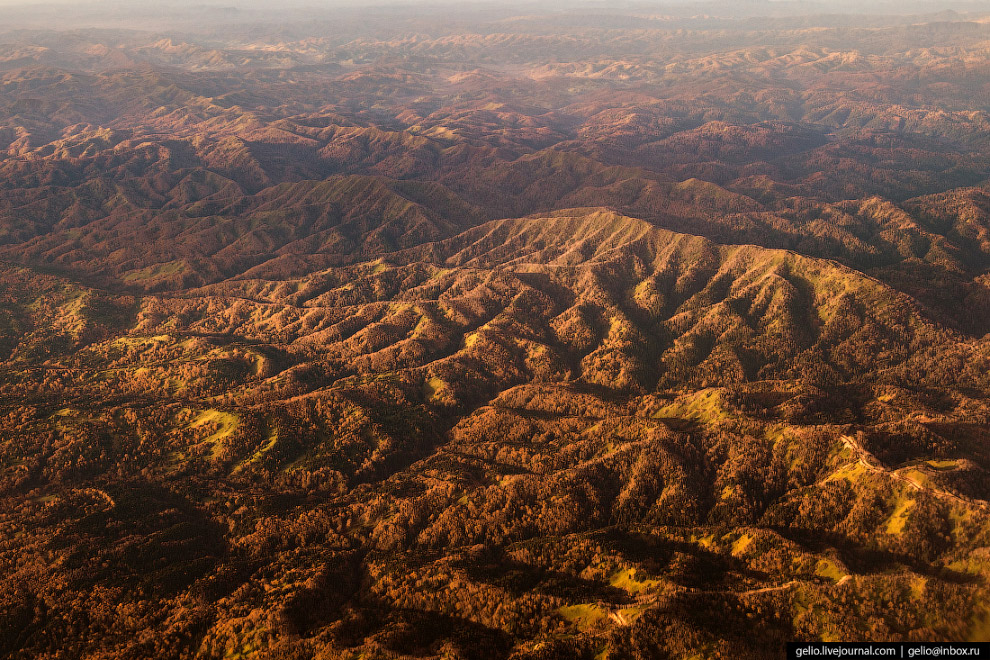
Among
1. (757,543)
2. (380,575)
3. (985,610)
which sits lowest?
(380,575)

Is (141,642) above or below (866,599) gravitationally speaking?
below

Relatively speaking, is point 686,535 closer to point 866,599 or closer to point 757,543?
point 757,543

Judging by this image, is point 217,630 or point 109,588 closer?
point 217,630

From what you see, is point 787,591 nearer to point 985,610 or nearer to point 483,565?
point 985,610

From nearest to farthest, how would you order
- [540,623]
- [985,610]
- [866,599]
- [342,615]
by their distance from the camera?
[985,610] < [866,599] < [540,623] < [342,615]

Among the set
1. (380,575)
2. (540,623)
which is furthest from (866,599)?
(380,575)

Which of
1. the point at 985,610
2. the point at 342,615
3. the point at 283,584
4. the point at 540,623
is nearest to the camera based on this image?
the point at 985,610

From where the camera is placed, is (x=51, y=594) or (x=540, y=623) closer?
(x=540, y=623)

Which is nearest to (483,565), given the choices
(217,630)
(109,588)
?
(217,630)

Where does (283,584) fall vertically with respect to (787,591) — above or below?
below
